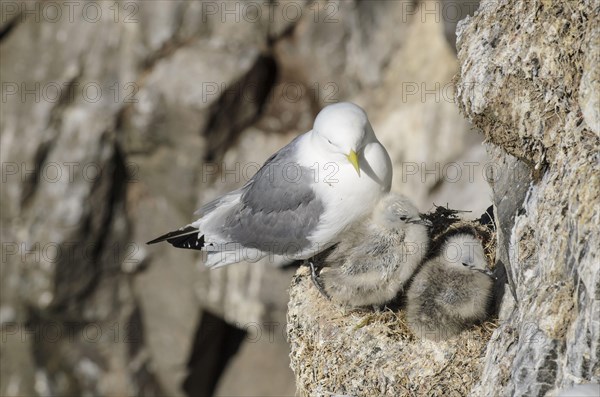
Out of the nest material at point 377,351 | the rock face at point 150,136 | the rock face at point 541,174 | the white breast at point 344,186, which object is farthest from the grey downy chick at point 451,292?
the rock face at point 150,136

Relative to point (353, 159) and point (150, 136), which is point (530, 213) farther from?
point (150, 136)

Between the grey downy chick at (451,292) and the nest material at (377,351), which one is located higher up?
the grey downy chick at (451,292)

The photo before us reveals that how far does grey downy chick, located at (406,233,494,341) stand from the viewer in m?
3.79

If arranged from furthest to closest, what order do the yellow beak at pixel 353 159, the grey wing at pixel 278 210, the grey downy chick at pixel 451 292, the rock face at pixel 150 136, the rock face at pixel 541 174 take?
the rock face at pixel 150 136 → the grey wing at pixel 278 210 → the yellow beak at pixel 353 159 → the grey downy chick at pixel 451 292 → the rock face at pixel 541 174

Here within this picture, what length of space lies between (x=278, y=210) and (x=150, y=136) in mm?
5255

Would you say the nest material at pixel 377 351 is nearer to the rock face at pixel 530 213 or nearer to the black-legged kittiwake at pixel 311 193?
the rock face at pixel 530 213

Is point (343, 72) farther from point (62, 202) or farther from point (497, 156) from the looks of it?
point (497, 156)

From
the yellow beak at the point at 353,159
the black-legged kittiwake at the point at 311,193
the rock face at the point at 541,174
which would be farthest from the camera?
the black-legged kittiwake at the point at 311,193

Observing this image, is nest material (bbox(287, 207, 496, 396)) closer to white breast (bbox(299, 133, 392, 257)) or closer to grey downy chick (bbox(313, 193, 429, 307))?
grey downy chick (bbox(313, 193, 429, 307))

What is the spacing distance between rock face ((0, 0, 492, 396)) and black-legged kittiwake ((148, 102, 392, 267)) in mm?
4271

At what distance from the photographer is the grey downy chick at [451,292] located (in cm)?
379

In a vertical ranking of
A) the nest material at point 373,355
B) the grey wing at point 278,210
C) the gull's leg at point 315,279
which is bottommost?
the nest material at point 373,355

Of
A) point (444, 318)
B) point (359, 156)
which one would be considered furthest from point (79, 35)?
point (444, 318)

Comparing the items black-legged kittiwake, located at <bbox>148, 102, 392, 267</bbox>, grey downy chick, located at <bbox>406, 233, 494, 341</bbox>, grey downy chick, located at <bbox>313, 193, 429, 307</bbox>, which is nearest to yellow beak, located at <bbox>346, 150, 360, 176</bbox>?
black-legged kittiwake, located at <bbox>148, 102, 392, 267</bbox>
